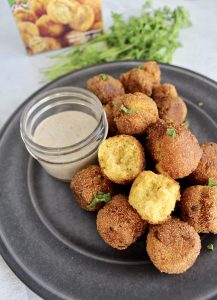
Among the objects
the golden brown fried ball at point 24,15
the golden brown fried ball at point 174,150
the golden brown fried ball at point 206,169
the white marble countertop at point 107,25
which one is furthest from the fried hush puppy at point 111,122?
the golden brown fried ball at point 24,15

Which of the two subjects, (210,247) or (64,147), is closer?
(210,247)

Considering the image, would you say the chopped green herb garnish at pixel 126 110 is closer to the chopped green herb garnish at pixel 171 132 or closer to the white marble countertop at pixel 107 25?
the chopped green herb garnish at pixel 171 132

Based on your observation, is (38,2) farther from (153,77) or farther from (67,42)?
(153,77)

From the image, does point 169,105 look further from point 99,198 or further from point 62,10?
point 62,10

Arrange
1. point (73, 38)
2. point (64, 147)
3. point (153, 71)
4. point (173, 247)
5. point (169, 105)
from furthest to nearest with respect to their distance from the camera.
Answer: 1. point (73, 38)
2. point (153, 71)
3. point (169, 105)
4. point (64, 147)
5. point (173, 247)

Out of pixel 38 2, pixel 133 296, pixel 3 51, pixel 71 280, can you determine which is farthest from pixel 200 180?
pixel 3 51

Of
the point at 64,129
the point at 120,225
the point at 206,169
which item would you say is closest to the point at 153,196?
the point at 120,225

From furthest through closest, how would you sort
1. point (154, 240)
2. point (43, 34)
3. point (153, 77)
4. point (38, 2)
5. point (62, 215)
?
point (43, 34) → point (38, 2) → point (153, 77) → point (62, 215) → point (154, 240)
